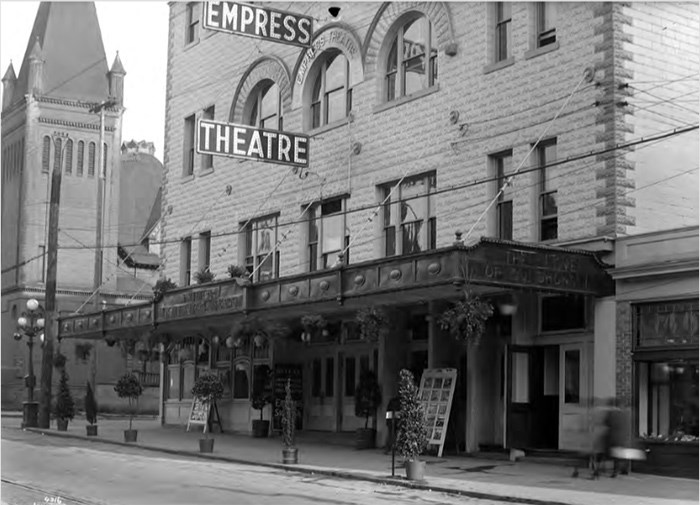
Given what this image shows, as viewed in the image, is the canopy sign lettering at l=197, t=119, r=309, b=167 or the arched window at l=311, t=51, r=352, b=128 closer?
the canopy sign lettering at l=197, t=119, r=309, b=167

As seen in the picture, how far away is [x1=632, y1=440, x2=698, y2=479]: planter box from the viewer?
2028 centimetres

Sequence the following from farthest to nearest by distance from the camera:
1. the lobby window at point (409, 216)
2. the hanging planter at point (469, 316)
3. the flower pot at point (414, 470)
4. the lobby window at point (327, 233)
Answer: the lobby window at point (327, 233)
the lobby window at point (409, 216)
the hanging planter at point (469, 316)
the flower pot at point (414, 470)

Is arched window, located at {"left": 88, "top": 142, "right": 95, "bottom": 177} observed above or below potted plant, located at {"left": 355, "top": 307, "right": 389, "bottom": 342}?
above

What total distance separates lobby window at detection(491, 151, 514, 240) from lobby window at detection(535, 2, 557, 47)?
268 cm

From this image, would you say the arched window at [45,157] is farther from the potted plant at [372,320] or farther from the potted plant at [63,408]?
the potted plant at [372,320]

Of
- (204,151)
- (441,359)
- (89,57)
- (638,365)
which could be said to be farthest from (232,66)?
(89,57)

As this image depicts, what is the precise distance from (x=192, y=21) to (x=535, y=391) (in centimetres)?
2197

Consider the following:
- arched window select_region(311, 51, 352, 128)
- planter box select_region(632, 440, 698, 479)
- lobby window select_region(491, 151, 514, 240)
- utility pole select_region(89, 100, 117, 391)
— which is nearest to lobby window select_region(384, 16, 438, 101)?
arched window select_region(311, 51, 352, 128)

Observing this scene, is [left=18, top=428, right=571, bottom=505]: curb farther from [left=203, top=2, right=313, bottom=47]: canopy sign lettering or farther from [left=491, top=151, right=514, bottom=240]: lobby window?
[left=203, top=2, right=313, bottom=47]: canopy sign lettering

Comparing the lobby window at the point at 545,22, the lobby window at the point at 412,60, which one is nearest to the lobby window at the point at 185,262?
the lobby window at the point at 412,60

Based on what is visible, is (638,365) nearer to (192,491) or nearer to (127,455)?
(192,491)

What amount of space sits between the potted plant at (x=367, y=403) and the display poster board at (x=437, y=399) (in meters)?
1.80

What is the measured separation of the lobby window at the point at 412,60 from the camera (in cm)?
2780

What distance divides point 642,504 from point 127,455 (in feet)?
45.0
